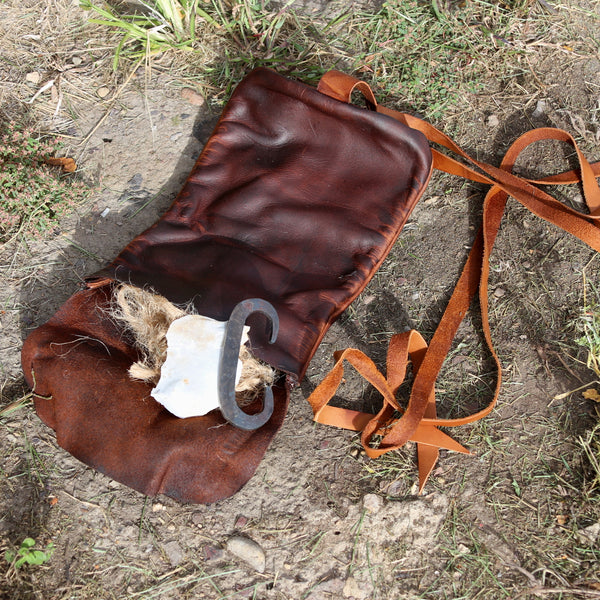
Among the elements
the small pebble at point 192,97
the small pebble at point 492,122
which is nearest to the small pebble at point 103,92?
the small pebble at point 192,97

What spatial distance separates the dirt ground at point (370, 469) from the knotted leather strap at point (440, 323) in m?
0.10

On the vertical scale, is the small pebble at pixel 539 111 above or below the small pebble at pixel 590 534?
above

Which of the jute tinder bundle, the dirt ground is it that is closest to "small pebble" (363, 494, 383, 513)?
the dirt ground

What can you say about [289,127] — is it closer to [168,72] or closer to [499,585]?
[168,72]

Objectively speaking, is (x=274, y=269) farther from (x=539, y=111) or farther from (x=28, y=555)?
(x=539, y=111)

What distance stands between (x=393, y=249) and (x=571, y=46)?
1.60 metres

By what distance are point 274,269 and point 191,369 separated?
1.94 ft

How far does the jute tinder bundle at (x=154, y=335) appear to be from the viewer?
7.13 ft

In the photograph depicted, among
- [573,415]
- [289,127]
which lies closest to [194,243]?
[289,127]

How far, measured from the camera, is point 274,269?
7.96 ft

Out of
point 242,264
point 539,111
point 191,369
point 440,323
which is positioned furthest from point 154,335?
point 539,111

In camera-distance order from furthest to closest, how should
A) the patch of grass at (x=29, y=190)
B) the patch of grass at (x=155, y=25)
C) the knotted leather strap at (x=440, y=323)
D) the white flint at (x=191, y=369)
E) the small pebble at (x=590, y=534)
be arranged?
the patch of grass at (x=155, y=25) < the patch of grass at (x=29, y=190) < the knotted leather strap at (x=440, y=323) < the small pebble at (x=590, y=534) < the white flint at (x=191, y=369)

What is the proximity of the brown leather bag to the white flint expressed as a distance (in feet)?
0.38

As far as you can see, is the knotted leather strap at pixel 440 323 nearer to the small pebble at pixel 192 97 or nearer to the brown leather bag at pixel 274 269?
the brown leather bag at pixel 274 269
